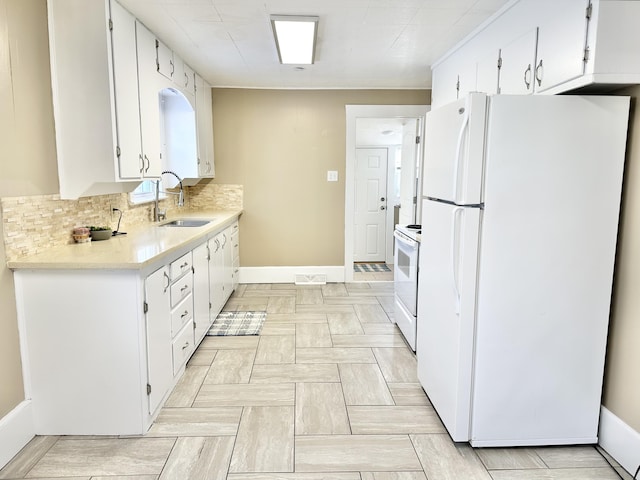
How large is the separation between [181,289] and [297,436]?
3.74ft

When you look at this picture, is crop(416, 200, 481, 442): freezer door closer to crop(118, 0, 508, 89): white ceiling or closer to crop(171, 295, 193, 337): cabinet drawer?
crop(118, 0, 508, 89): white ceiling

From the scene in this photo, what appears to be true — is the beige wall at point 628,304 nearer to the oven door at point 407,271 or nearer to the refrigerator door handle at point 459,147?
the refrigerator door handle at point 459,147

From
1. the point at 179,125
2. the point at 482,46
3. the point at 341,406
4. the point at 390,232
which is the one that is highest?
the point at 482,46

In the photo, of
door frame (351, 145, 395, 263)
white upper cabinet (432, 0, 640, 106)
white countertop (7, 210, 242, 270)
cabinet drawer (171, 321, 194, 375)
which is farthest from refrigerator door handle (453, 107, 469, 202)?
door frame (351, 145, 395, 263)

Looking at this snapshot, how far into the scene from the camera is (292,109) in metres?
4.89

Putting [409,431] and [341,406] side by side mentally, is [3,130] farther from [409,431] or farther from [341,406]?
[409,431]

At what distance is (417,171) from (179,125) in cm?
265

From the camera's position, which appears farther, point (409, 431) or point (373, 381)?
point (373, 381)

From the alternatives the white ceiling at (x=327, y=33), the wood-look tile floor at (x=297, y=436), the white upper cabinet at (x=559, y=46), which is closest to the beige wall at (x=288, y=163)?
the white ceiling at (x=327, y=33)

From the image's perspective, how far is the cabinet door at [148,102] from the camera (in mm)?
2787

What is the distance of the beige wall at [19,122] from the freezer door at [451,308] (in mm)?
2038

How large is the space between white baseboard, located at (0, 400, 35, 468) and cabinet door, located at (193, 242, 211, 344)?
1107 millimetres

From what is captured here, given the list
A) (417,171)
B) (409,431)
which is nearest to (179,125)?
(417,171)

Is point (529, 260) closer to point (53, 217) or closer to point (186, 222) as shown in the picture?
point (53, 217)
